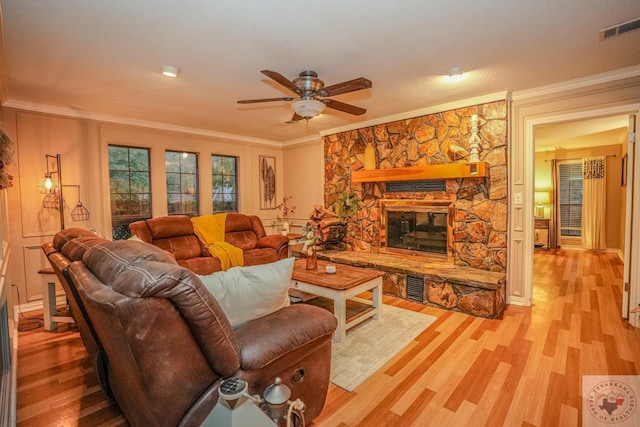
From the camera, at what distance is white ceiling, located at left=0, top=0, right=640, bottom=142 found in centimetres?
197

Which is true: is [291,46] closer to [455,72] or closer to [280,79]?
[280,79]

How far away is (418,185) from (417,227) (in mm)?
603

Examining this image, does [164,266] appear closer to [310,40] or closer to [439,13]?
[310,40]

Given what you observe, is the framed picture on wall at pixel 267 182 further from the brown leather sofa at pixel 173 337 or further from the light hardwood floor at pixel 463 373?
the brown leather sofa at pixel 173 337

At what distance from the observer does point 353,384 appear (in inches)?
87.1

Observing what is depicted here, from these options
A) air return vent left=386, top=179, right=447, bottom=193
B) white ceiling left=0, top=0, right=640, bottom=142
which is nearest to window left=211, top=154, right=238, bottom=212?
white ceiling left=0, top=0, right=640, bottom=142

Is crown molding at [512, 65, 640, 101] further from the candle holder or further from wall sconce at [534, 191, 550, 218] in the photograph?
wall sconce at [534, 191, 550, 218]

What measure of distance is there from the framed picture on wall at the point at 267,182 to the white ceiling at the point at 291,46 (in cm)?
254

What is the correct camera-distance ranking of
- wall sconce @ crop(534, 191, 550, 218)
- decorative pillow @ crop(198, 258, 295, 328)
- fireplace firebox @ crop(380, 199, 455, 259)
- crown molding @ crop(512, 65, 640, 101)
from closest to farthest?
decorative pillow @ crop(198, 258, 295, 328) < crown molding @ crop(512, 65, 640, 101) < fireplace firebox @ crop(380, 199, 455, 259) < wall sconce @ crop(534, 191, 550, 218)

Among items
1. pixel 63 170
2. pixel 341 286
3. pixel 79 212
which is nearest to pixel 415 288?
pixel 341 286

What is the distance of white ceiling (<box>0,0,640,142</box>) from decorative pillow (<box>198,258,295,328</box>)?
159 centimetres

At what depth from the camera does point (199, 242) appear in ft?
15.3

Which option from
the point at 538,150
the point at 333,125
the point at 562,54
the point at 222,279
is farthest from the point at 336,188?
the point at 538,150

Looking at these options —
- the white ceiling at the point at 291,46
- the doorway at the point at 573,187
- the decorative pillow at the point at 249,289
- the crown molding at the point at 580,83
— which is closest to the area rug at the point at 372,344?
the decorative pillow at the point at 249,289
